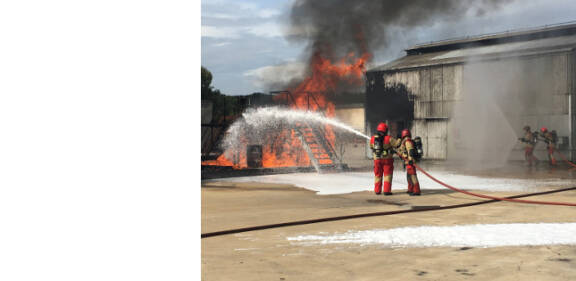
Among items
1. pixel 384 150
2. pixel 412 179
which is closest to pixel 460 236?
pixel 412 179

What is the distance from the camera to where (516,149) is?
85.9 ft

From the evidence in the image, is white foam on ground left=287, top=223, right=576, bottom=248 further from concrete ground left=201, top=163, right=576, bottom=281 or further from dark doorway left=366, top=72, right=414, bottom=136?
dark doorway left=366, top=72, right=414, bottom=136

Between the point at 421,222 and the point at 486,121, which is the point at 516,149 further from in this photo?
the point at 421,222

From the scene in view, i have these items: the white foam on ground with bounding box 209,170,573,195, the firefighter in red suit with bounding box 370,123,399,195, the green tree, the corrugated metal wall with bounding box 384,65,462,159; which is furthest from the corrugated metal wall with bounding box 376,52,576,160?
the green tree

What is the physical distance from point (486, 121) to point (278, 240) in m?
23.3

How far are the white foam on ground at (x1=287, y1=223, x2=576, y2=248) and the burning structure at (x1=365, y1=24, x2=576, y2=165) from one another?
1879cm

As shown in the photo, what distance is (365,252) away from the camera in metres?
5.95

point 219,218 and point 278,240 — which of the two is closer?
point 278,240

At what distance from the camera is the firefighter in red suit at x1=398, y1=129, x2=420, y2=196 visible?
11789 mm
